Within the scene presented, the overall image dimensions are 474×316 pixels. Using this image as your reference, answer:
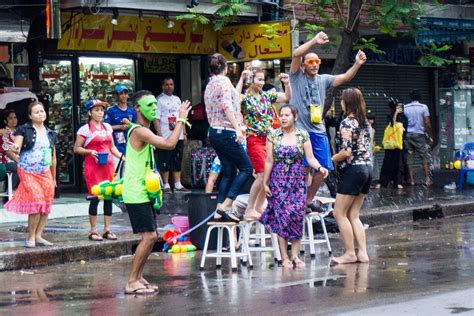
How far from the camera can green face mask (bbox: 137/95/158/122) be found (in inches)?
408

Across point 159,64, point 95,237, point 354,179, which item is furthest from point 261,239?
point 159,64

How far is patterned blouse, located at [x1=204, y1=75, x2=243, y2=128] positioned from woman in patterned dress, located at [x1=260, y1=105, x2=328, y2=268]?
726mm

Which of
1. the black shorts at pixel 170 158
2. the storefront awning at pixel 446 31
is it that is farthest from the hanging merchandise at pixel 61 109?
A: the storefront awning at pixel 446 31

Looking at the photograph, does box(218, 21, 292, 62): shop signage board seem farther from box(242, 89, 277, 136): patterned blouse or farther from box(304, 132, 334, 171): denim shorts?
box(304, 132, 334, 171): denim shorts

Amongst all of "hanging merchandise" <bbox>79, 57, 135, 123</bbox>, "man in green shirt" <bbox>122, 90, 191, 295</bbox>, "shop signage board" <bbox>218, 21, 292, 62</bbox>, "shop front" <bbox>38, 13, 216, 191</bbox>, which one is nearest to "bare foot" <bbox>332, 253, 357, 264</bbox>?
"man in green shirt" <bbox>122, 90, 191, 295</bbox>

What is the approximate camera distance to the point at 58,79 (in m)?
19.3

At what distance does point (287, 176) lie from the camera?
11680 mm

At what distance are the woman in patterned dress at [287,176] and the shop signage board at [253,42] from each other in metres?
6.72

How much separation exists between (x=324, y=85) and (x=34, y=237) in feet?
12.8

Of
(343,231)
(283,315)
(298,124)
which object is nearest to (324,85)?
(298,124)

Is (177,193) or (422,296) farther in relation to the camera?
(177,193)

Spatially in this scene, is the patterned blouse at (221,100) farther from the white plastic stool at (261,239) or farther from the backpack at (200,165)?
the backpack at (200,165)

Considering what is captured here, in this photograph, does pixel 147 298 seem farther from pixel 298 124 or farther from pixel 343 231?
pixel 298 124

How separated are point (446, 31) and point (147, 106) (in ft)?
47.6
